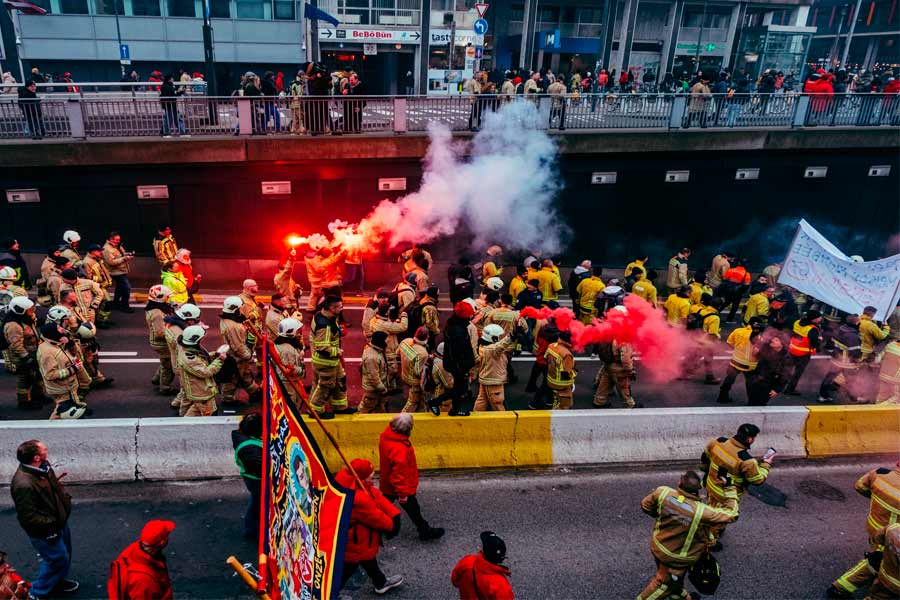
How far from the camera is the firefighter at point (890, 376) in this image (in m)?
8.94

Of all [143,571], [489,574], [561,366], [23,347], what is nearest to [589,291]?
[561,366]

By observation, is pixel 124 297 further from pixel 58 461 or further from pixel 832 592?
pixel 832 592

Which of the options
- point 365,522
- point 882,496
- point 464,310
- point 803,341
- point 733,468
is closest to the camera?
point 365,522

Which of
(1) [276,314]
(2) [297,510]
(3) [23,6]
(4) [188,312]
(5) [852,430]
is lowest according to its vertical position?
(5) [852,430]

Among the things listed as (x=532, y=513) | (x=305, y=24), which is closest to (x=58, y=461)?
(x=532, y=513)

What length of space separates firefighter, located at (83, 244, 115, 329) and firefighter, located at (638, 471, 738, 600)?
9.62 m

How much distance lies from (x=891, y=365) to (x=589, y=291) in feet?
14.8

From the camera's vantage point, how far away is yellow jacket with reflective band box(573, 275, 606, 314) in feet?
36.0

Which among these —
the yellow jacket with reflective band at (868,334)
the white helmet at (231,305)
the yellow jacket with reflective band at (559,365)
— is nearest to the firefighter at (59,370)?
the white helmet at (231,305)

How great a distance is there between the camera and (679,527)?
5.08 metres

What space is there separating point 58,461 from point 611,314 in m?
6.95


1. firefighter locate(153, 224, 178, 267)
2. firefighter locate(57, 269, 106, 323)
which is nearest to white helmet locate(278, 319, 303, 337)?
firefighter locate(57, 269, 106, 323)

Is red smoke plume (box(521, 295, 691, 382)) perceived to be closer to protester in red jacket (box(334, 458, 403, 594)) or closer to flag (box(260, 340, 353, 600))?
protester in red jacket (box(334, 458, 403, 594))

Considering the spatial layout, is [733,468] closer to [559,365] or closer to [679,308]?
[559,365]
